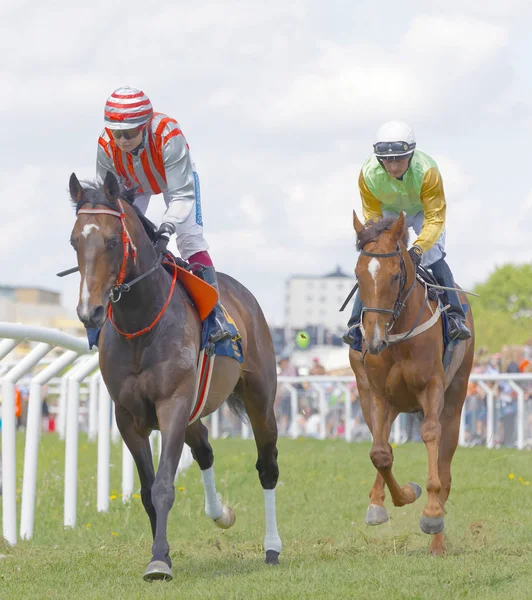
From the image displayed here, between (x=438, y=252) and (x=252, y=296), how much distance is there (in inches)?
58.8

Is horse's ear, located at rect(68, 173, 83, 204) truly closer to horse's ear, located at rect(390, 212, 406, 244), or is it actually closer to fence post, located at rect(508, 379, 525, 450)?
horse's ear, located at rect(390, 212, 406, 244)

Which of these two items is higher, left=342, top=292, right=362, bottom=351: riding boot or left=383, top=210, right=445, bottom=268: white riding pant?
left=383, top=210, right=445, bottom=268: white riding pant

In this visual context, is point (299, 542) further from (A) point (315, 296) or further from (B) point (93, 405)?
(A) point (315, 296)

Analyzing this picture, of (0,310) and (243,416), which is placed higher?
(0,310)

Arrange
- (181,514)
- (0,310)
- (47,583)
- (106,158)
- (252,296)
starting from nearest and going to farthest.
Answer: (47,583) < (106,158) < (252,296) < (181,514) < (0,310)

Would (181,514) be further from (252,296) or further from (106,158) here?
(106,158)

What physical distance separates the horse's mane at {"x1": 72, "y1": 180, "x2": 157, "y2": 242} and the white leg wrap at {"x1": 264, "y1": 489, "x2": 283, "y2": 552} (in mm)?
1981

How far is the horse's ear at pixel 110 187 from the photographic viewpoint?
622 centimetres

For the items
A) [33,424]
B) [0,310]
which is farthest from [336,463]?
[0,310]

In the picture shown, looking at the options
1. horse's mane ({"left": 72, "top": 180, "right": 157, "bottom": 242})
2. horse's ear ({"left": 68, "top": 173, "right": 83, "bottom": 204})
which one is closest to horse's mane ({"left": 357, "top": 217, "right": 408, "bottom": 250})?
horse's mane ({"left": 72, "top": 180, "right": 157, "bottom": 242})

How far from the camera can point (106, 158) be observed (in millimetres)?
7117

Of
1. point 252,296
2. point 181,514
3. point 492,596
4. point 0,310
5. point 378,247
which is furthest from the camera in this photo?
point 0,310

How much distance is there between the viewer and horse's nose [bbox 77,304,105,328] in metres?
5.74

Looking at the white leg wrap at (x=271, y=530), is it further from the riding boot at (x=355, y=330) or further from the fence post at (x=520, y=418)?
the fence post at (x=520, y=418)
